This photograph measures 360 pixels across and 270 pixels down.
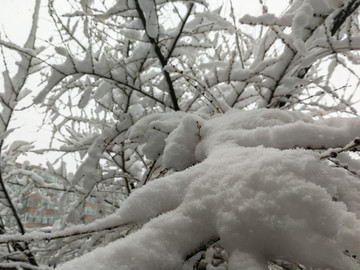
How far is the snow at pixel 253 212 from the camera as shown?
0.55 meters

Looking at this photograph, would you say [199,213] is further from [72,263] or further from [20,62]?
[20,62]

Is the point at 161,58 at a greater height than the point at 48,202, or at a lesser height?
greater

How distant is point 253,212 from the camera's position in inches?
24.4

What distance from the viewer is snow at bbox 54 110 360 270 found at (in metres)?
0.55

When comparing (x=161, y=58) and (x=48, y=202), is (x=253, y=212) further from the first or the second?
(x=48, y=202)

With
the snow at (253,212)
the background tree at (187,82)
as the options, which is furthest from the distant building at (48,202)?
the snow at (253,212)

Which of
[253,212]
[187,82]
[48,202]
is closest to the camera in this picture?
[253,212]

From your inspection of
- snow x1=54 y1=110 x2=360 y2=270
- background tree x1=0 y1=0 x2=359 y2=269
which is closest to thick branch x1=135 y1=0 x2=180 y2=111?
background tree x1=0 y1=0 x2=359 y2=269

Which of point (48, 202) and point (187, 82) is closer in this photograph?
point (187, 82)

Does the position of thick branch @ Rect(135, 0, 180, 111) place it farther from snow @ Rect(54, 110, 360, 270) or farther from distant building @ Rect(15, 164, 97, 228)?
distant building @ Rect(15, 164, 97, 228)

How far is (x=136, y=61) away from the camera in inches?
82.8

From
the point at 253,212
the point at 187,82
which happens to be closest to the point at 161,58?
the point at 187,82

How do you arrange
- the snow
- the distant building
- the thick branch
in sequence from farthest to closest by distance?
1. the distant building
2. the thick branch
3. the snow

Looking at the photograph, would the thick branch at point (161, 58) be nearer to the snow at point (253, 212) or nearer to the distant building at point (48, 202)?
the snow at point (253, 212)
